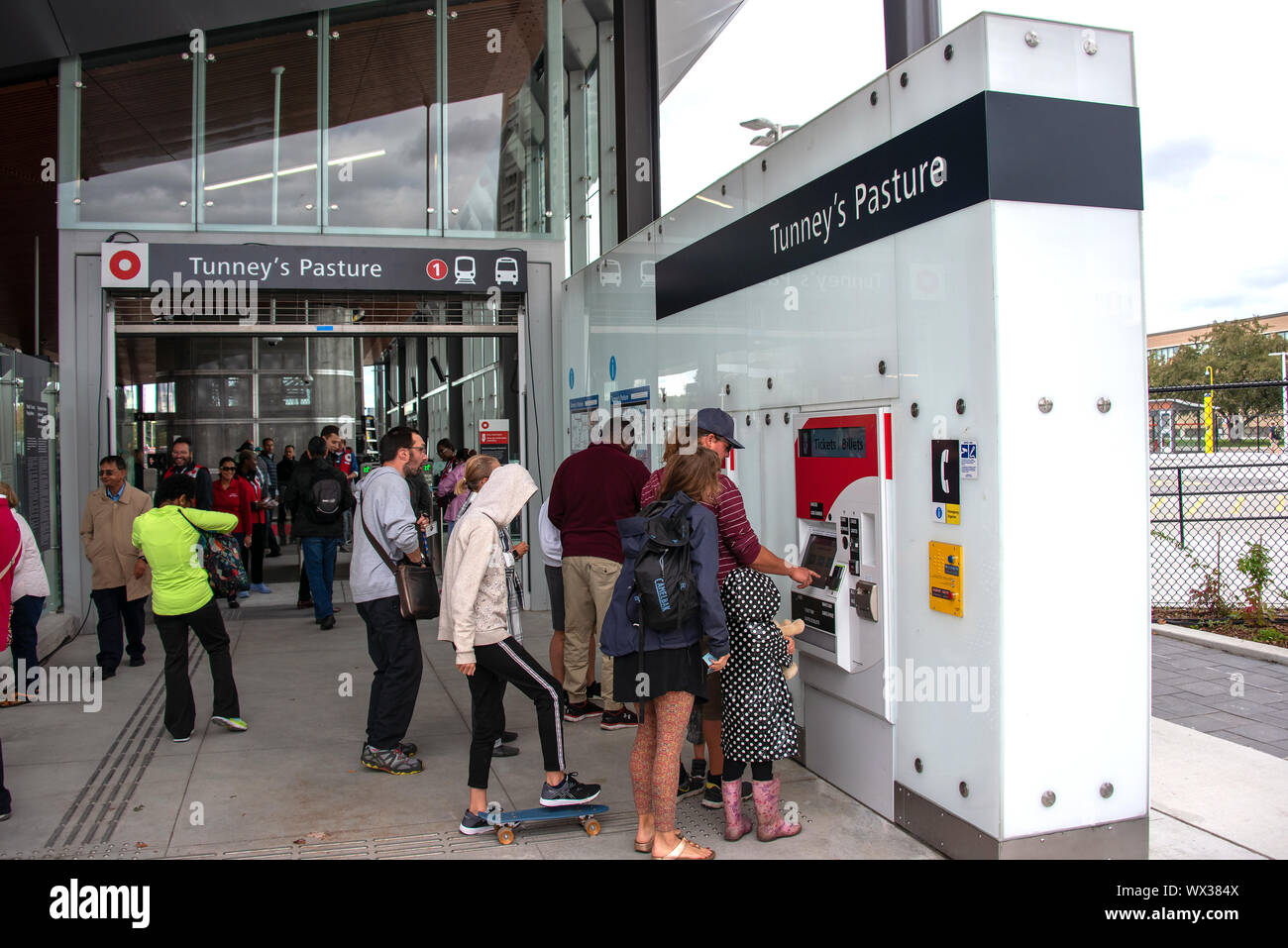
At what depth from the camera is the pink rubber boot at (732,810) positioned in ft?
13.7

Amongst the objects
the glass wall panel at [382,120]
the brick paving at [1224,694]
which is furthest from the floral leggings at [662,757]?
the glass wall panel at [382,120]

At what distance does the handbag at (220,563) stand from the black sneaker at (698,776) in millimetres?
3048

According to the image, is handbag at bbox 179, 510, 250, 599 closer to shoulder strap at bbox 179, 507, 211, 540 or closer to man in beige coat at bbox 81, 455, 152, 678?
shoulder strap at bbox 179, 507, 211, 540

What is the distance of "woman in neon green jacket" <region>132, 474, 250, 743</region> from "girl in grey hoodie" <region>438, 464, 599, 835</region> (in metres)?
2.05

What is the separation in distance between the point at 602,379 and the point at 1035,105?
17.5ft

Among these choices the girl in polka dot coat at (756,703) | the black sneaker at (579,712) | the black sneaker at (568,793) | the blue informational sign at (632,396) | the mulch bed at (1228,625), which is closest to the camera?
the girl in polka dot coat at (756,703)

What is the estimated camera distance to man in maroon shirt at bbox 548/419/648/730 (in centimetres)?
577
